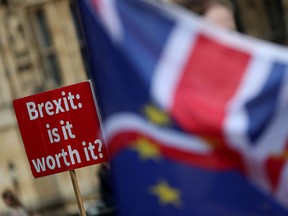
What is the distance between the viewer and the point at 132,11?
144 inches

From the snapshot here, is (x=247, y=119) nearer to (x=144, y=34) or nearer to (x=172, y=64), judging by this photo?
(x=172, y=64)

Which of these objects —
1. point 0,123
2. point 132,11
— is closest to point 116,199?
point 132,11

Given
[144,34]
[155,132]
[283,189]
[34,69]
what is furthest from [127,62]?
[34,69]

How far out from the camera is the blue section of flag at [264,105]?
3.50 meters

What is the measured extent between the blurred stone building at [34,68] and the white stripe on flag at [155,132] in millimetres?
12377

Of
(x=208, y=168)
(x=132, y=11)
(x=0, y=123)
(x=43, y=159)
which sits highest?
(x=132, y=11)

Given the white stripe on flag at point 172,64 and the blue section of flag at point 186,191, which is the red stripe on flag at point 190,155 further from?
the white stripe on flag at point 172,64

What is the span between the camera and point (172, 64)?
356cm

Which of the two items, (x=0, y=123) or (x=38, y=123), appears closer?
(x=38, y=123)

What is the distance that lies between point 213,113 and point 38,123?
2462 mm

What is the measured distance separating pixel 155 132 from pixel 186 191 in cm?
20

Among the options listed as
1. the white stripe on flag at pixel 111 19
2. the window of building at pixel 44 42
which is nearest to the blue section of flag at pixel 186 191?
the white stripe on flag at pixel 111 19

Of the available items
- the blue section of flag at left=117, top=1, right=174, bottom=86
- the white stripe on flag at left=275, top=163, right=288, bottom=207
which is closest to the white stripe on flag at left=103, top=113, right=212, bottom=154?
the blue section of flag at left=117, top=1, right=174, bottom=86

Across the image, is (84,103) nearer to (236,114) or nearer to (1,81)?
(236,114)
